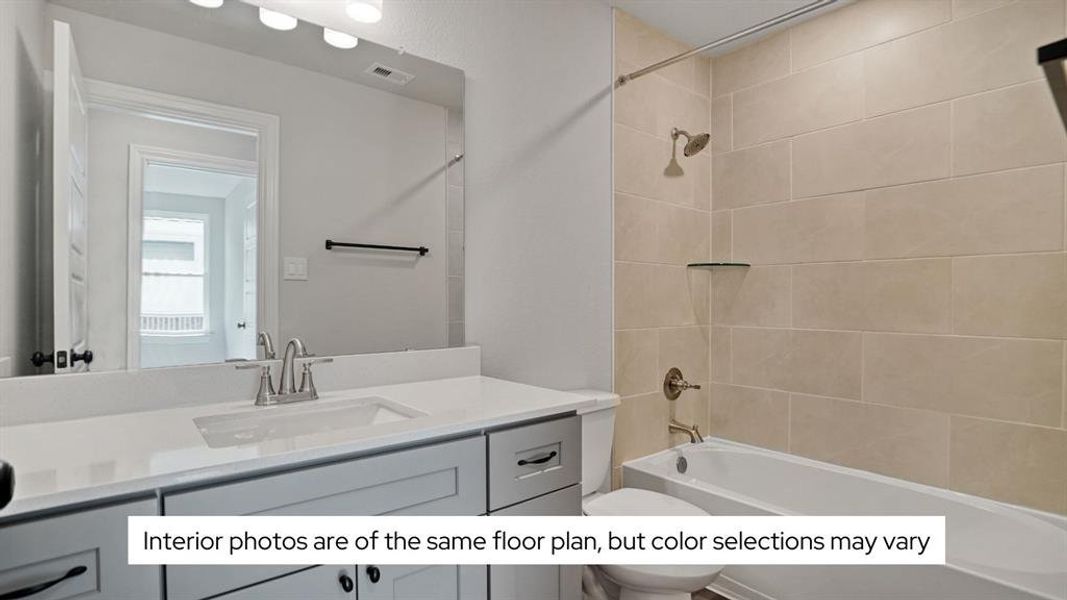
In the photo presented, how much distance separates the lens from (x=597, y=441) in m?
1.96

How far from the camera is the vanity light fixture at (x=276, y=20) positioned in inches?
55.6

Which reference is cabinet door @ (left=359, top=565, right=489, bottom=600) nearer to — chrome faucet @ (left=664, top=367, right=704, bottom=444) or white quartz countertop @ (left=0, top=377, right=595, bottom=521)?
white quartz countertop @ (left=0, top=377, right=595, bottom=521)

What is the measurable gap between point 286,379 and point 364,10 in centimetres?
110

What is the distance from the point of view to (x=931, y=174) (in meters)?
1.97

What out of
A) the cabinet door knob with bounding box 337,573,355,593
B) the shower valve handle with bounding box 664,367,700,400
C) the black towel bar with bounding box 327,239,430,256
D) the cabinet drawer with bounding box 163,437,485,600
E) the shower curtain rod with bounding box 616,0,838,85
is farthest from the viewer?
the shower valve handle with bounding box 664,367,700,400

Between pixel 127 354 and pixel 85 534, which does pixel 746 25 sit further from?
pixel 85 534

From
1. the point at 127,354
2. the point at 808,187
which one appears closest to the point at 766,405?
the point at 808,187

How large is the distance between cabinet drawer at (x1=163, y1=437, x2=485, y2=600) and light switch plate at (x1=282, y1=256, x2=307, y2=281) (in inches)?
27.5

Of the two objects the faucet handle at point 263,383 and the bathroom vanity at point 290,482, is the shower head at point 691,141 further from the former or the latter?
the faucet handle at point 263,383

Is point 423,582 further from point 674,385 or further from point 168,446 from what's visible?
point 674,385

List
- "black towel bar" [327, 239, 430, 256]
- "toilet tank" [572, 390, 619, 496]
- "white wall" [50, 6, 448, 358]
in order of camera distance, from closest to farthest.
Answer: "white wall" [50, 6, 448, 358]
"black towel bar" [327, 239, 430, 256]
"toilet tank" [572, 390, 619, 496]

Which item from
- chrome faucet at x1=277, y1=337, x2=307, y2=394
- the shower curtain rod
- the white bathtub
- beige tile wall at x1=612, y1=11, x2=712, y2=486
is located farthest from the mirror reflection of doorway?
the white bathtub

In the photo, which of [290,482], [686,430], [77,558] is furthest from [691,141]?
[77,558]

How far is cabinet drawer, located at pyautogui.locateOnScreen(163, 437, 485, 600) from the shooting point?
826 mm
